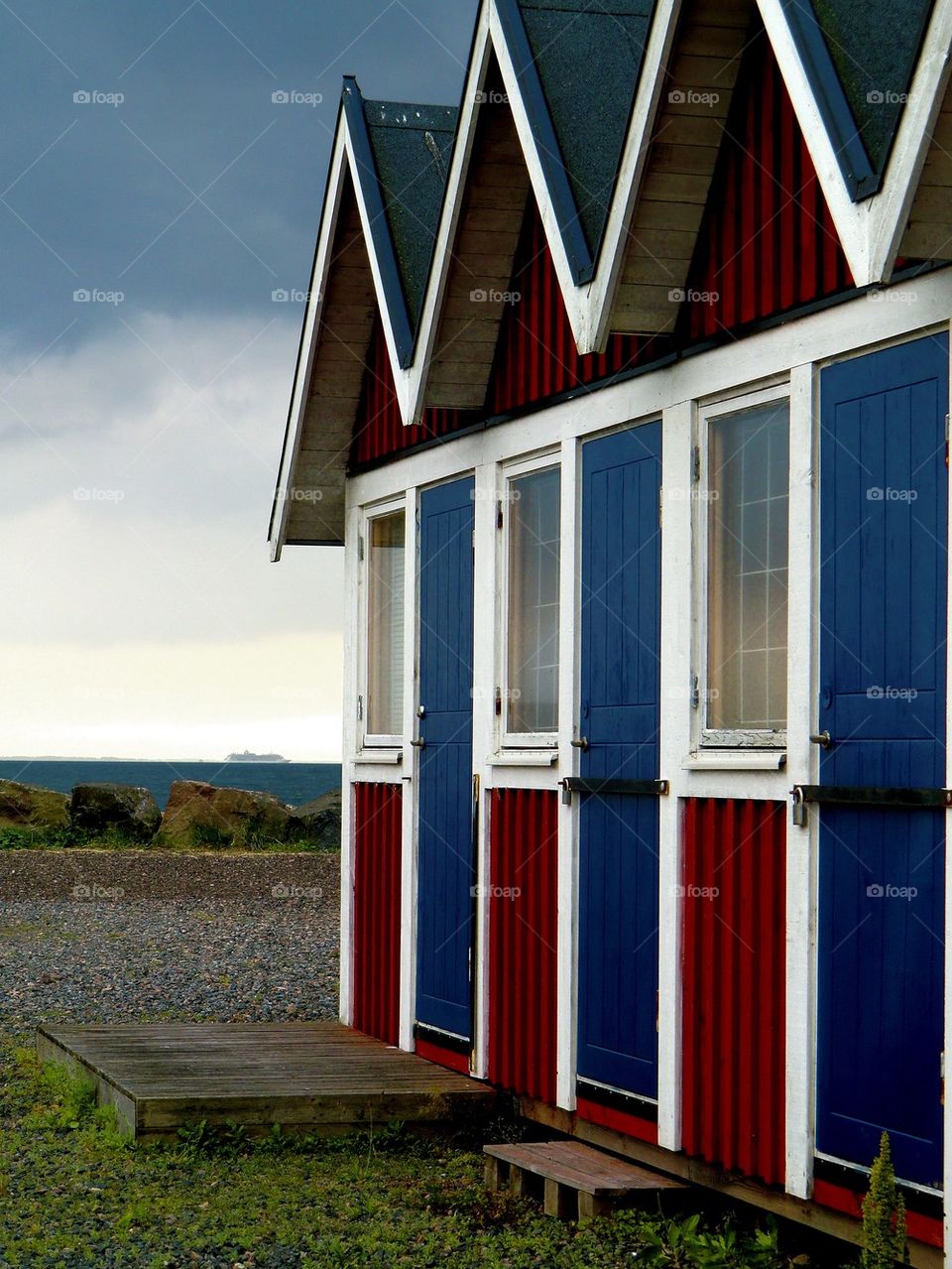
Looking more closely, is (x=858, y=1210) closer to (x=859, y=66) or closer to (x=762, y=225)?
(x=762, y=225)

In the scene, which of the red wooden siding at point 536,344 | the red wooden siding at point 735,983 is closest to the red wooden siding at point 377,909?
the red wooden siding at point 536,344

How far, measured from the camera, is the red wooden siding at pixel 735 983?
693cm

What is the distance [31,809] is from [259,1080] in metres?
21.5

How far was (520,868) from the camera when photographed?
363 inches

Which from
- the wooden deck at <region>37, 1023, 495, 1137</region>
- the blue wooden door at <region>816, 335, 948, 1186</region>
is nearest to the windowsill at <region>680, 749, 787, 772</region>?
the blue wooden door at <region>816, 335, 948, 1186</region>

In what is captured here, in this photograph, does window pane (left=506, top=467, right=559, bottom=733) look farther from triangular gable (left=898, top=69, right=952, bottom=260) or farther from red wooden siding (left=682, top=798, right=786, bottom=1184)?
triangular gable (left=898, top=69, right=952, bottom=260)

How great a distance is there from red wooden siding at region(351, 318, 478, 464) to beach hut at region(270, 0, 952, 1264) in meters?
0.05

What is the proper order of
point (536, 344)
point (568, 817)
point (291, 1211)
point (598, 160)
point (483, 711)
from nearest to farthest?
point (291, 1211) < point (598, 160) < point (568, 817) < point (536, 344) < point (483, 711)

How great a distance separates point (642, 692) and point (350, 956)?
4.41m

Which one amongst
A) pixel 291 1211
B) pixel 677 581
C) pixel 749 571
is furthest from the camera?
pixel 291 1211

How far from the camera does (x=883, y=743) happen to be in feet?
20.7

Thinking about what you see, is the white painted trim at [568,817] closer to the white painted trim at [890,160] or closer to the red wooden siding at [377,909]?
the red wooden siding at [377,909]

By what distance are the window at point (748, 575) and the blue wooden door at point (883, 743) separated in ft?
1.41

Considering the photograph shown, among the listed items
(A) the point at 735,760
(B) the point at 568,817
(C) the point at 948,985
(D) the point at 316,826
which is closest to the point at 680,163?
(A) the point at 735,760
